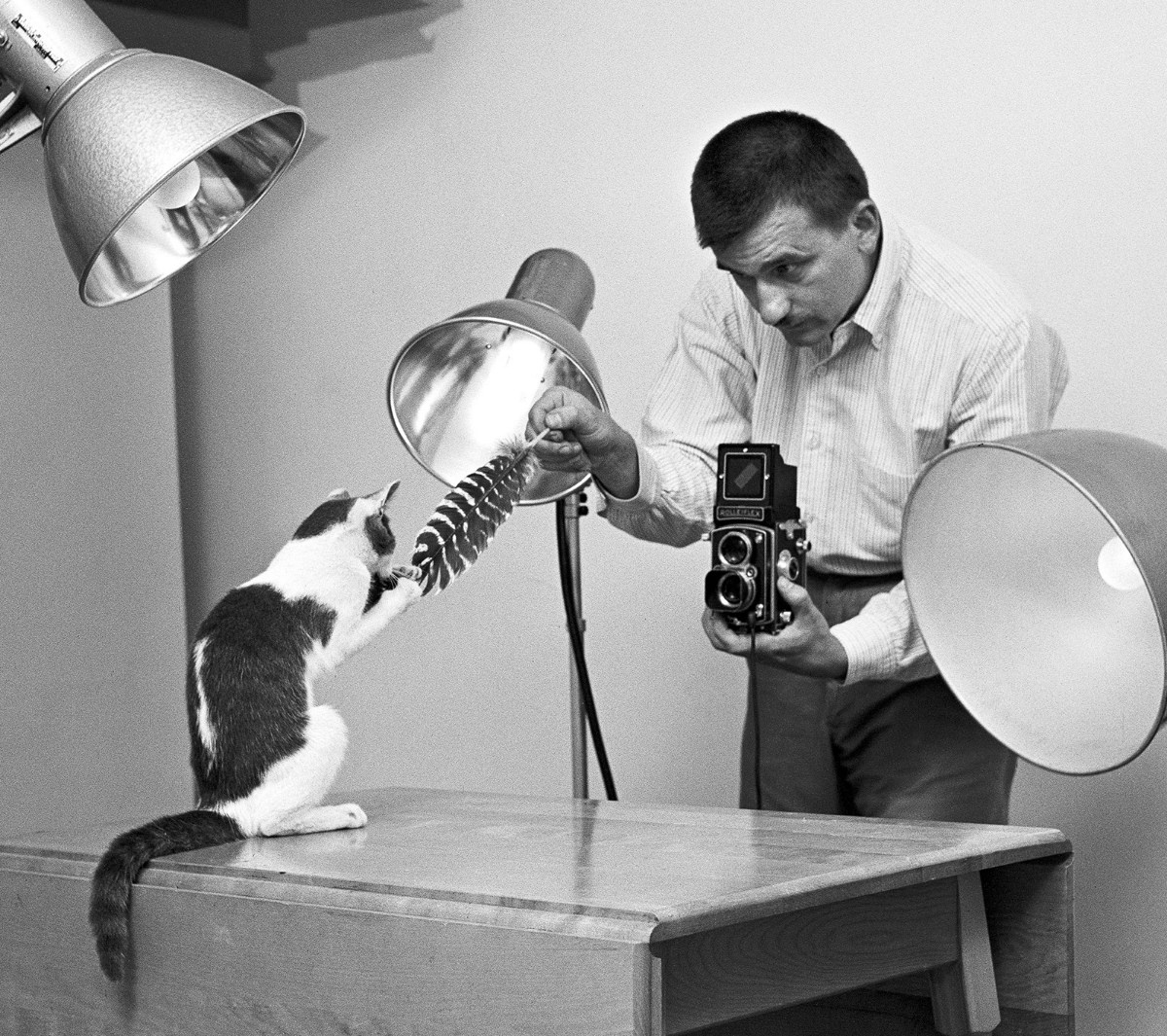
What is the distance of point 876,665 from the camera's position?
1.62 m

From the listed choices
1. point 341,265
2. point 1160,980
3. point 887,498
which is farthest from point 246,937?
point 341,265

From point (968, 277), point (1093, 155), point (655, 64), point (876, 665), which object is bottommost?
point (876, 665)

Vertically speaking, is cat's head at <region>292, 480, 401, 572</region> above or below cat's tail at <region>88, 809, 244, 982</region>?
above

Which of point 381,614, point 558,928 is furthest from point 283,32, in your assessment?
point 558,928

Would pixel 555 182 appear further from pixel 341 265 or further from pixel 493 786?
pixel 493 786

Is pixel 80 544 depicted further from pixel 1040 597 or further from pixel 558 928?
pixel 558 928

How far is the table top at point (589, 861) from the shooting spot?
40.2 inches

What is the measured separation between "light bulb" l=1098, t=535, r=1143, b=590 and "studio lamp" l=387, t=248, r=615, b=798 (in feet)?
1.69

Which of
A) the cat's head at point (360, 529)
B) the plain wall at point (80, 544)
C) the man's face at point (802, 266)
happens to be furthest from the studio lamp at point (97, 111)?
the plain wall at point (80, 544)

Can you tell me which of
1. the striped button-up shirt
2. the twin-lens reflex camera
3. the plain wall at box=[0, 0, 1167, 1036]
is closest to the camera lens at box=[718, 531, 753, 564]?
the twin-lens reflex camera

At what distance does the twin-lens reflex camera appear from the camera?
1555mm

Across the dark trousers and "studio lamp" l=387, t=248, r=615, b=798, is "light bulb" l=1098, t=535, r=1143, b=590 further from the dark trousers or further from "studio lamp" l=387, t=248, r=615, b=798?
"studio lamp" l=387, t=248, r=615, b=798

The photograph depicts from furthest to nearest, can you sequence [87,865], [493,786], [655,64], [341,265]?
[341,265], [493,786], [655,64], [87,865]

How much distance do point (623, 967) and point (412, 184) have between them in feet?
6.35
